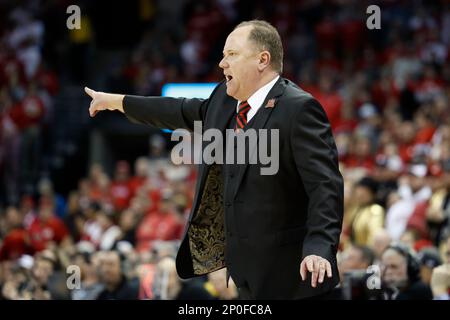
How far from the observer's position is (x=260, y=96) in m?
3.91

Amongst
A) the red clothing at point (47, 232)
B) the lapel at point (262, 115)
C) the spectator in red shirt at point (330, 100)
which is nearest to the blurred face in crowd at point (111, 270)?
the red clothing at point (47, 232)

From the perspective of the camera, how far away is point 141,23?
19.9 meters

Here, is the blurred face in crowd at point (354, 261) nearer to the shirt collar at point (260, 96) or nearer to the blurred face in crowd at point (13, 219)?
the shirt collar at point (260, 96)

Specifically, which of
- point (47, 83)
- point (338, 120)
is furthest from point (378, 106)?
point (47, 83)

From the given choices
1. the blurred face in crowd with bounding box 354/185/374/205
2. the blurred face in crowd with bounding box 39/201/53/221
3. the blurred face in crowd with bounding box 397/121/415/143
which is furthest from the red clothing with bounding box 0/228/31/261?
the blurred face in crowd with bounding box 397/121/415/143

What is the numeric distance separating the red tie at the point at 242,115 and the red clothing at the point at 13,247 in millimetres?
8970

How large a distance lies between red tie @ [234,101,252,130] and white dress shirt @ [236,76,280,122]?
0.05 ft

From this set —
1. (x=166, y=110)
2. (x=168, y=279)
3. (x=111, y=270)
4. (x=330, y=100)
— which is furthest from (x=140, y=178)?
(x=166, y=110)

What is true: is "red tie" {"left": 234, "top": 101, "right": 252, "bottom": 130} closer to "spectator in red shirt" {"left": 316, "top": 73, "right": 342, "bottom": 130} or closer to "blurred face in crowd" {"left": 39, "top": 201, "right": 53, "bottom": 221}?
"spectator in red shirt" {"left": 316, "top": 73, "right": 342, "bottom": 130}

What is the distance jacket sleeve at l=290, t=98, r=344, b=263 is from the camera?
353 centimetres

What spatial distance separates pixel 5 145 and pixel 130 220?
4298 millimetres

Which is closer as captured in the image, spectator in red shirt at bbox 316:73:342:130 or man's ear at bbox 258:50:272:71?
man's ear at bbox 258:50:272:71

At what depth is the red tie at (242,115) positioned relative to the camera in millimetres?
3911
